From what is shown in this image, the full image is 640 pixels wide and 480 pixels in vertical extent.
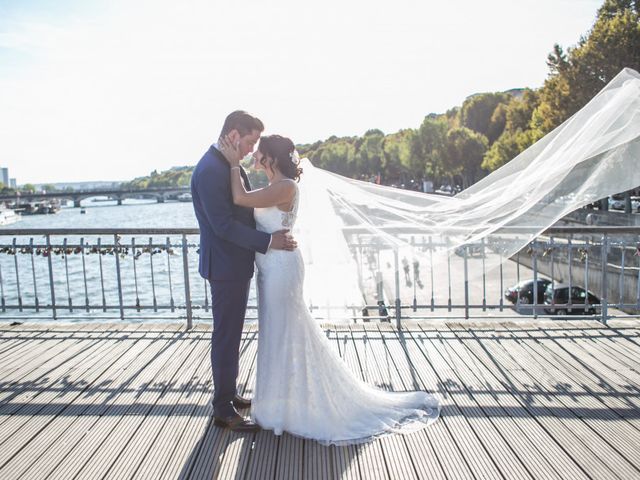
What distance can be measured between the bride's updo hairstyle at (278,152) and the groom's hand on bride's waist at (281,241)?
1.52ft

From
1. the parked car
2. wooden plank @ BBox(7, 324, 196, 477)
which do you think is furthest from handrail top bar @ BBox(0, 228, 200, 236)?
the parked car

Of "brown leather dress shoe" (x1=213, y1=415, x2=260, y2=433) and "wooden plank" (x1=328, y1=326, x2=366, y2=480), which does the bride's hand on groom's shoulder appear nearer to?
"brown leather dress shoe" (x1=213, y1=415, x2=260, y2=433)

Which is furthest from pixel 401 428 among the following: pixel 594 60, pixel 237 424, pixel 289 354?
pixel 594 60

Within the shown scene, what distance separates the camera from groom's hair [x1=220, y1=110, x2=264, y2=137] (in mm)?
3867

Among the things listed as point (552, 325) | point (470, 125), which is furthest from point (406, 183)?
point (552, 325)

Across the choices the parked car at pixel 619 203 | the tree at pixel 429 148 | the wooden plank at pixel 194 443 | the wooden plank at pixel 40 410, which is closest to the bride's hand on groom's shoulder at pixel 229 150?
the wooden plank at pixel 194 443

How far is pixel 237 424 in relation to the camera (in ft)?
13.2

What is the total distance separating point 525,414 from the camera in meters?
4.16

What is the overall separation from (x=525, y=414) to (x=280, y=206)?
8.07ft

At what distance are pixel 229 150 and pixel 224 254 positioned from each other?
76 cm

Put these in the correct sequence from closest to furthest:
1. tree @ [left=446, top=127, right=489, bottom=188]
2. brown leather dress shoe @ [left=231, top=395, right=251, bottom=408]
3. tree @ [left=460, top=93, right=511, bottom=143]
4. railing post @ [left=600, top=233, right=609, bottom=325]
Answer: brown leather dress shoe @ [left=231, top=395, right=251, bottom=408], railing post @ [left=600, top=233, right=609, bottom=325], tree @ [left=446, top=127, right=489, bottom=188], tree @ [left=460, top=93, right=511, bottom=143]

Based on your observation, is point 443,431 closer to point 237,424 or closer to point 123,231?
point 237,424

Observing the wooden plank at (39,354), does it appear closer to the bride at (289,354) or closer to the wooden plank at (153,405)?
the wooden plank at (153,405)

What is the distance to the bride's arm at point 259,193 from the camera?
12.6 ft
